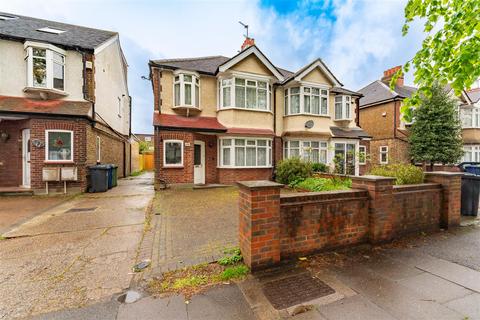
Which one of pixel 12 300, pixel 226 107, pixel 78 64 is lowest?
pixel 12 300

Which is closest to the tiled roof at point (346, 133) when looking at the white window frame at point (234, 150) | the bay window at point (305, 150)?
the bay window at point (305, 150)

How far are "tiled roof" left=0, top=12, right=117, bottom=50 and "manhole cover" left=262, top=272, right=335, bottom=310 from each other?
1254 centimetres

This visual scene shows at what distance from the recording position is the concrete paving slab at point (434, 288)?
2.54 meters

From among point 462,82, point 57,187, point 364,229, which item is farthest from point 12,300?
point 57,187

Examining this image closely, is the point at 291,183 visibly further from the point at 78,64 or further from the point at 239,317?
the point at 78,64

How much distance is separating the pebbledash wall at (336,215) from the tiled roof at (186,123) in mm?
8214

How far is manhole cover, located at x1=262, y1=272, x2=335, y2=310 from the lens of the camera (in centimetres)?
250

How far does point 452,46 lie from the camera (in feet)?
10.4

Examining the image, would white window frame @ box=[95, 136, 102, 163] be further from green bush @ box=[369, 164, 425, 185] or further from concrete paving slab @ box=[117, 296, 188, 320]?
green bush @ box=[369, 164, 425, 185]

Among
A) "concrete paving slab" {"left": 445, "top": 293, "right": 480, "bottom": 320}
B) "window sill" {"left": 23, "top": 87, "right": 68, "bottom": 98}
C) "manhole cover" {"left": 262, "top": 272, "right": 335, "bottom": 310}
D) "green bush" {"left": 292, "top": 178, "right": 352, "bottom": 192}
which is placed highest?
"window sill" {"left": 23, "top": 87, "right": 68, "bottom": 98}

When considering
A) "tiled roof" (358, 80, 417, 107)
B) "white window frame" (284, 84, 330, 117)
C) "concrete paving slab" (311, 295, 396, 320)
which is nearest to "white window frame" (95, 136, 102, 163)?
"white window frame" (284, 84, 330, 117)

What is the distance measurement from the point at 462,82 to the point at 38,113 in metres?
12.7

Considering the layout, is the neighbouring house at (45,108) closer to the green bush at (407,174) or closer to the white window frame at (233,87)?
the white window frame at (233,87)

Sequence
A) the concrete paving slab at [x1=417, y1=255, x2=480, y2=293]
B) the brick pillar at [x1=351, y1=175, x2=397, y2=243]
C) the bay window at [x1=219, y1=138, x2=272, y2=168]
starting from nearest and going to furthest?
the concrete paving slab at [x1=417, y1=255, x2=480, y2=293] < the brick pillar at [x1=351, y1=175, x2=397, y2=243] < the bay window at [x1=219, y1=138, x2=272, y2=168]
